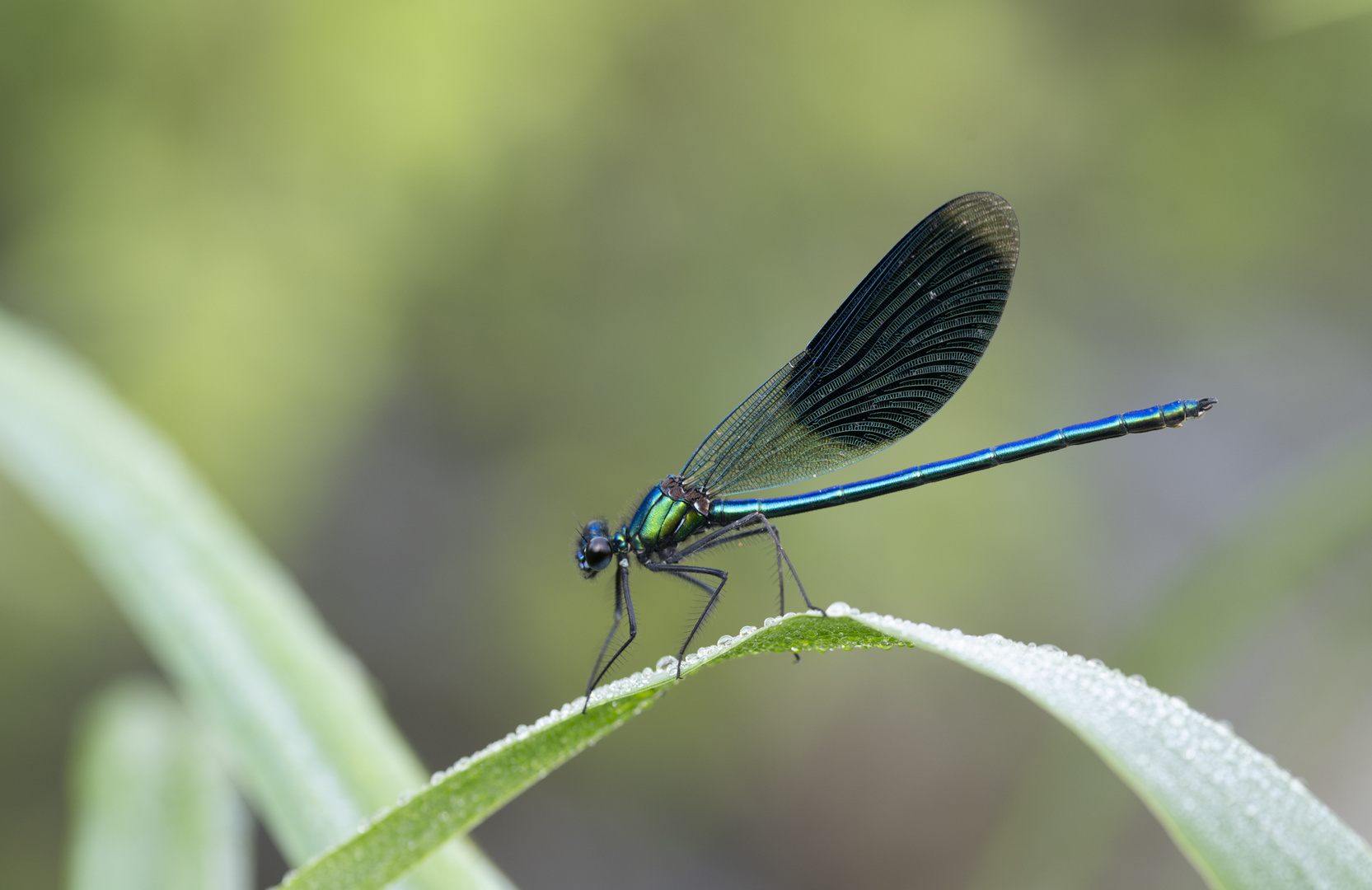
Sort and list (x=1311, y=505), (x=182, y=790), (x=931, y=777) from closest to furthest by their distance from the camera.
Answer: (x=182, y=790)
(x=1311, y=505)
(x=931, y=777)

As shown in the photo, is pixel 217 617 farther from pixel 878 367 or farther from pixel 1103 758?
pixel 878 367

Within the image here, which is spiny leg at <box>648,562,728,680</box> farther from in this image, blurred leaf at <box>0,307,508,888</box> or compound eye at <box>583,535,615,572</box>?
blurred leaf at <box>0,307,508,888</box>

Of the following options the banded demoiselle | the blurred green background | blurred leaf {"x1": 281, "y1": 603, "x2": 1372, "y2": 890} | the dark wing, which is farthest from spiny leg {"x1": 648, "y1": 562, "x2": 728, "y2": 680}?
the blurred green background

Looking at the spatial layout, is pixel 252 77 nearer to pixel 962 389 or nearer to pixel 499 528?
pixel 499 528

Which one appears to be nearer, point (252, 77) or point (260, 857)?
point (252, 77)

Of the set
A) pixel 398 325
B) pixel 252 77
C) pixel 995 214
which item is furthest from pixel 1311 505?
pixel 252 77

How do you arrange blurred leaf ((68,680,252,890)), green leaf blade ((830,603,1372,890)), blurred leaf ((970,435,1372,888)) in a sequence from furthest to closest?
1. blurred leaf ((970,435,1372,888))
2. blurred leaf ((68,680,252,890))
3. green leaf blade ((830,603,1372,890))

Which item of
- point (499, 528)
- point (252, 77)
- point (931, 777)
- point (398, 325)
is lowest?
point (931, 777)

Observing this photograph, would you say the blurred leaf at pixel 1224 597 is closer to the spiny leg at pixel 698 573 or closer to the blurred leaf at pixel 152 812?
the spiny leg at pixel 698 573
